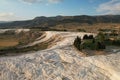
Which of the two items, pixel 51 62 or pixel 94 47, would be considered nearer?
pixel 51 62

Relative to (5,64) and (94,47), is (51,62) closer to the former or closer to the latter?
(5,64)

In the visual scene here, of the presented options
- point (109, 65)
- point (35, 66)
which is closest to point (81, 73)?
point (109, 65)

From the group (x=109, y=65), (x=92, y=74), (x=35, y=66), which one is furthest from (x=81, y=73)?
(x=35, y=66)

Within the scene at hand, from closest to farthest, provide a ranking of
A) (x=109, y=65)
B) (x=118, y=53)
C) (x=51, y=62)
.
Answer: (x=109, y=65) < (x=51, y=62) < (x=118, y=53)

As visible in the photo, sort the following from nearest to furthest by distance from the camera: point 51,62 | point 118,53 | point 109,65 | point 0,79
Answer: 1. point 0,79
2. point 109,65
3. point 51,62
4. point 118,53

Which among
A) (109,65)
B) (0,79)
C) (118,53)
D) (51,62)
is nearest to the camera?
(0,79)

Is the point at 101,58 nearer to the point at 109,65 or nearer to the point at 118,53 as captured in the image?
the point at 109,65
